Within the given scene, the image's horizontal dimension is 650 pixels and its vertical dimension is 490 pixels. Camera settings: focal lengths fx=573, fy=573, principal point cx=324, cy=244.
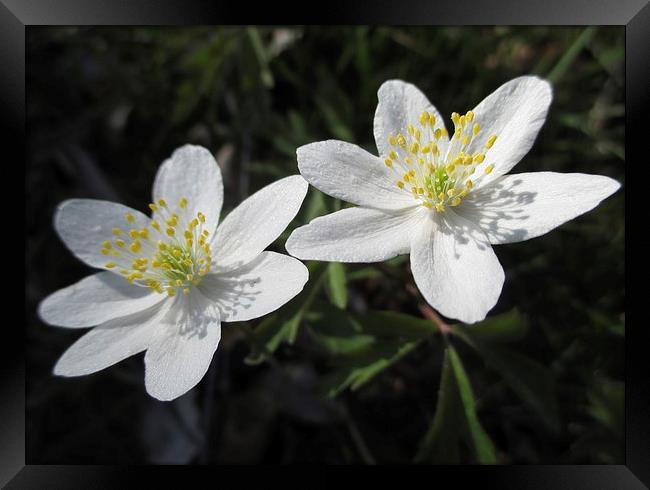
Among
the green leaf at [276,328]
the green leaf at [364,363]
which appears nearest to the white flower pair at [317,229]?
the green leaf at [276,328]

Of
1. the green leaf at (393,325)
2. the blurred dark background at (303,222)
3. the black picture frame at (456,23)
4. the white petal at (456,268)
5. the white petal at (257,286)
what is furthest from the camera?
the blurred dark background at (303,222)

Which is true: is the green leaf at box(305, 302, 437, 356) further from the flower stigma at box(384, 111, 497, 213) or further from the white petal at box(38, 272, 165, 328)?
the white petal at box(38, 272, 165, 328)

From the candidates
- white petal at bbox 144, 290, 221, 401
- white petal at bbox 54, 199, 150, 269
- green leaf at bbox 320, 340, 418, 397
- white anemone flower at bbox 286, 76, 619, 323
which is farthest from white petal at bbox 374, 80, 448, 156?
white petal at bbox 54, 199, 150, 269

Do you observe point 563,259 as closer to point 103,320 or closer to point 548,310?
point 548,310

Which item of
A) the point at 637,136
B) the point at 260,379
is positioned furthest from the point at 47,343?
the point at 637,136

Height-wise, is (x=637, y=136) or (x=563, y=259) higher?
(x=637, y=136)

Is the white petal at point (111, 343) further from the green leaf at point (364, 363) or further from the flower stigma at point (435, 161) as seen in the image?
the flower stigma at point (435, 161)

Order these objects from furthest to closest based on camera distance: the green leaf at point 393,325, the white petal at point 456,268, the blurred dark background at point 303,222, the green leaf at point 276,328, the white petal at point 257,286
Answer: the blurred dark background at point 303,222 < the green leaf at point 393,325 < the green leaf at point 276,328 < the white petal at point 257,286 < the white petal at point 456,268

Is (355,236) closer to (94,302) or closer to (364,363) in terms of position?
(364,363)
